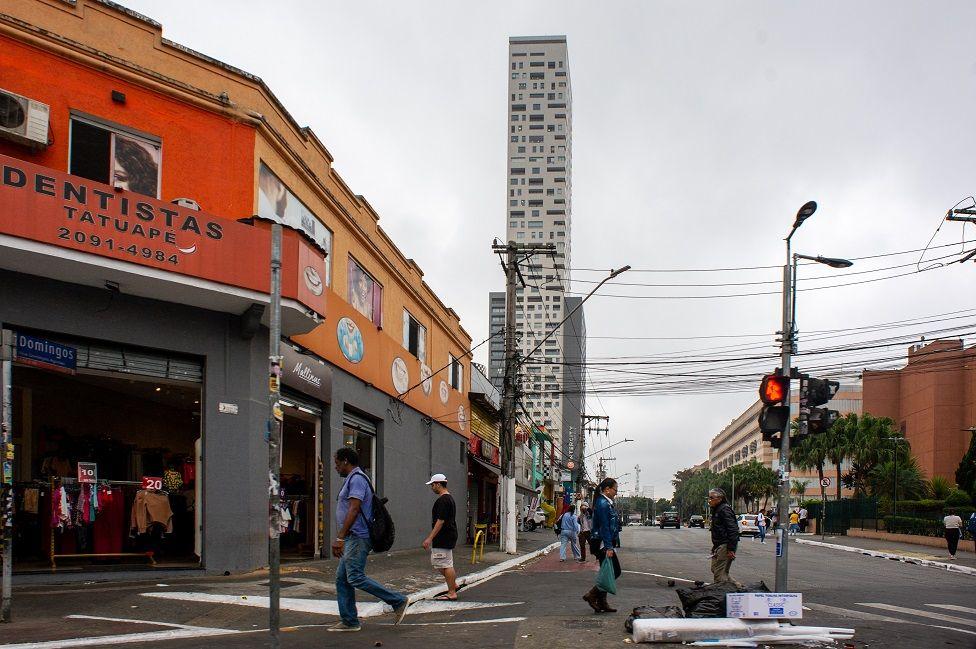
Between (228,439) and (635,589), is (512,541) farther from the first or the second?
(228,439)

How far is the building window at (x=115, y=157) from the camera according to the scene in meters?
13.2

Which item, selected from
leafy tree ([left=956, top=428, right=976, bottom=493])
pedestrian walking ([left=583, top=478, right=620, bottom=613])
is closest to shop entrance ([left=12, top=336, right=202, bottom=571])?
pedestrian walking ([left=583, top=478, right=620, bottom=613])

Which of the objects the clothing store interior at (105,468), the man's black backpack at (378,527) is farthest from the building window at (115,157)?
the man's black backpack at (378,527)

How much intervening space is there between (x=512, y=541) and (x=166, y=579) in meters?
12.9

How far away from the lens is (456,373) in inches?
1352

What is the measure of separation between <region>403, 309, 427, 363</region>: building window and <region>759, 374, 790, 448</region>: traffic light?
15797 mm

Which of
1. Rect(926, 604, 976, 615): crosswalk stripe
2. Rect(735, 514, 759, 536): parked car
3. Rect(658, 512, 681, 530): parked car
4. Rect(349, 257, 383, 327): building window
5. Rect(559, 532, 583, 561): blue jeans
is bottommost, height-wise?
Rect(658, 512, 681, 530): parked car

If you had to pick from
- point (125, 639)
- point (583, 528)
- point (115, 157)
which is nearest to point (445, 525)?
point (125, 639)

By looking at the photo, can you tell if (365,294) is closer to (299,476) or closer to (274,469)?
(299,476)

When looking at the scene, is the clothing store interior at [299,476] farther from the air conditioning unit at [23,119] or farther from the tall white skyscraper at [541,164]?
the tall white skyscraper at [541,164]

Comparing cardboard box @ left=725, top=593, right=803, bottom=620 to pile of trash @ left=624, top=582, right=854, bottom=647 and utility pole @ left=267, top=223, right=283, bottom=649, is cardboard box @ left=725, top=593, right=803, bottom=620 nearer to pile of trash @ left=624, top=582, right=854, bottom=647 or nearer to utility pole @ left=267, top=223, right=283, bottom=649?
pile of trash @ left=624, top=582, right=854, bottom=647

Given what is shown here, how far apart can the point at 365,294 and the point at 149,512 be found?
9127 mm

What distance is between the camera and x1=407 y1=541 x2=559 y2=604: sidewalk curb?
1273 cm

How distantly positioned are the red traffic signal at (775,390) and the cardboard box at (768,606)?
12.8 feet
